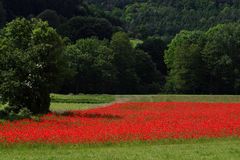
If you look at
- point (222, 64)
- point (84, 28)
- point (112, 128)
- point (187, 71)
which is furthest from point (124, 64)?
point (112, 128)

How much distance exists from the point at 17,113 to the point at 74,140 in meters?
17.2

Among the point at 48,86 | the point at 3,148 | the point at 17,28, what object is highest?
the point at 17,28

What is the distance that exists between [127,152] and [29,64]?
942 inches

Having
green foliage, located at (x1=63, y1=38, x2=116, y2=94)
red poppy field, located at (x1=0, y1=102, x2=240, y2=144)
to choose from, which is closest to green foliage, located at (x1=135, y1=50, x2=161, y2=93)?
green foliage, located at (x1=63, y1=38, x2=116, y2=94)

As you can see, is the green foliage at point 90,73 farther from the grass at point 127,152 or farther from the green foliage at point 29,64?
the grass at point 127,152

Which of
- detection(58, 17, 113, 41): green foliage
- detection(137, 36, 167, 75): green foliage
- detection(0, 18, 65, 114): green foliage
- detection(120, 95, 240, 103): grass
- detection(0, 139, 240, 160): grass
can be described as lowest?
detection(0, 139, 240, 160): grass

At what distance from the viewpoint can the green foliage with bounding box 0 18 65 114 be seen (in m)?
45.9

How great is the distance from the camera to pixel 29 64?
1849 inches

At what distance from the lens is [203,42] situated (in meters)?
120

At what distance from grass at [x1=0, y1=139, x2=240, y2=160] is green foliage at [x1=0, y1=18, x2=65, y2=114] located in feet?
Answer: 59.0

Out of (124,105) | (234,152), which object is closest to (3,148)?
(234,152)

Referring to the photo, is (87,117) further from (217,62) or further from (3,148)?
(217,62)

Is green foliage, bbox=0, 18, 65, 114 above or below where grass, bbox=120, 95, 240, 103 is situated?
above

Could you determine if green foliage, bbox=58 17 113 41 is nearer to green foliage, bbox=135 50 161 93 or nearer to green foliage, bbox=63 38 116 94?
green foliage, bbox=135 50 161 93
